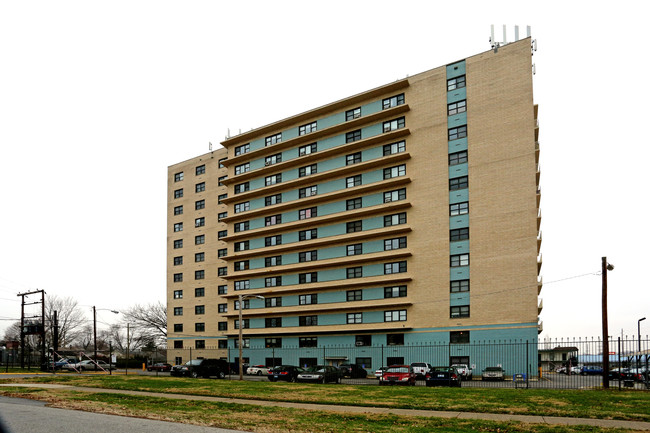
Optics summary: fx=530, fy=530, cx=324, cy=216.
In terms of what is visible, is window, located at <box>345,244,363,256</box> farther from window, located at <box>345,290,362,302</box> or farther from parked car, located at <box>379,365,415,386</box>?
parked car, located at <box>379,365,415,386</box>

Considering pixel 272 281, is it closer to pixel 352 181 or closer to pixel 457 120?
pixel 352 181

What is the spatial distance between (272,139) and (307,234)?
14422 mm

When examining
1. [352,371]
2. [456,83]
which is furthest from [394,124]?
→ [352,371]

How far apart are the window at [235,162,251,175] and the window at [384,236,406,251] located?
24.2 m

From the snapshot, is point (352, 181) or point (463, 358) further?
point (352, 181)

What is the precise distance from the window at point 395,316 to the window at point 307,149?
875 inches

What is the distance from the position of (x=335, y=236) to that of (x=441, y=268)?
1367cm

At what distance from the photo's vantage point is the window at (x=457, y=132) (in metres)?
55.2

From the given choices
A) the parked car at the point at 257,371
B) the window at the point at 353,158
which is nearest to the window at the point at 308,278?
the parked car at the point at 257,371

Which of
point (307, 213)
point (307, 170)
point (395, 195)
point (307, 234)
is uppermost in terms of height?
point (307, 170)

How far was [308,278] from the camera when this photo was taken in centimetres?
6525

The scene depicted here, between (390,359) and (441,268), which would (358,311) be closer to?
(390,359)

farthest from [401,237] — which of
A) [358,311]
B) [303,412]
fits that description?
[303,412]

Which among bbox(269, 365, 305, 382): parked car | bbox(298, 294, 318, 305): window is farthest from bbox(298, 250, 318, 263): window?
bbox(269, 365, 305, 382): parked car
